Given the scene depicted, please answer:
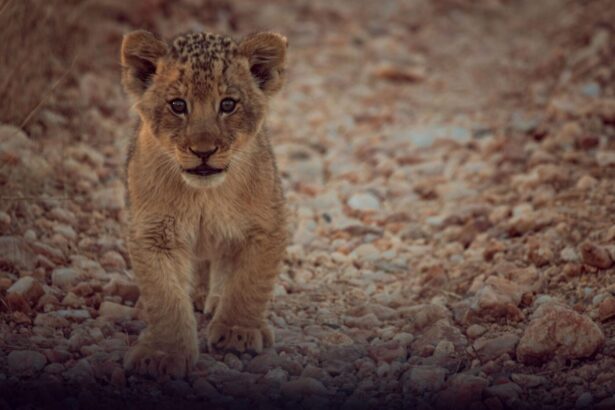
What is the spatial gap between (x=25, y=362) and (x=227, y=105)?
1.90 meters

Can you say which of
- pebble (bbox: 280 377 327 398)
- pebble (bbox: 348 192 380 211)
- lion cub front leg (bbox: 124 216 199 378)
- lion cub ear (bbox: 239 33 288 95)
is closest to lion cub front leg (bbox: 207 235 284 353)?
lion cub front leg (bbox: 124 216 199 378)

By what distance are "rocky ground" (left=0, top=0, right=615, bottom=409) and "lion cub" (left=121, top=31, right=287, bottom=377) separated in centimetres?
26

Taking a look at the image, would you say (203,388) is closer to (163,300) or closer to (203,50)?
(163,300)

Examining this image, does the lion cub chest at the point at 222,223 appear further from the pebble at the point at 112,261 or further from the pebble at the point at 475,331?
the pebble at the point at 475,331

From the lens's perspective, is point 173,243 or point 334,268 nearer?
point 173,243

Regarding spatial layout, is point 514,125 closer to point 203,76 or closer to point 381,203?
point 381,203

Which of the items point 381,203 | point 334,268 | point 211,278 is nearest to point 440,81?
point 381,203

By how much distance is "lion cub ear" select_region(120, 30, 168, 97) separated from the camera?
19.4 ft

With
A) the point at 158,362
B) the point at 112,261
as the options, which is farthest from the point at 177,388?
the point at 112,261

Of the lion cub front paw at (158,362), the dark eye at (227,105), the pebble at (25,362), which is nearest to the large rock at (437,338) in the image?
the lion cub front paw at (158,362)

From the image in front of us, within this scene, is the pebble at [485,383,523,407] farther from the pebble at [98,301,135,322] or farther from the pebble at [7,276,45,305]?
the pebble at [7,276,45,305]

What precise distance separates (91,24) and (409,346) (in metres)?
6.57

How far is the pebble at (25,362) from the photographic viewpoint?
17.2 ft

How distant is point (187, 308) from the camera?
18.8 feet
